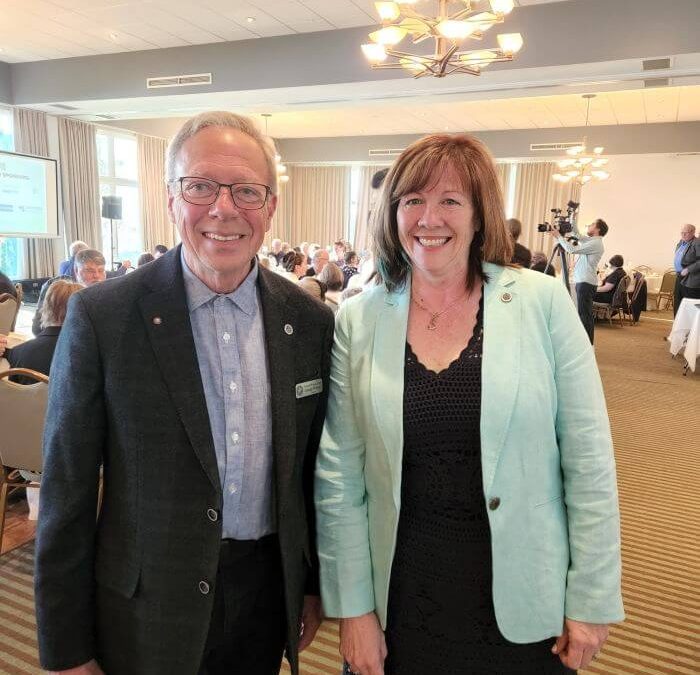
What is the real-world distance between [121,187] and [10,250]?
9.44 ft

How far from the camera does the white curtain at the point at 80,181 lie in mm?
A: 10117

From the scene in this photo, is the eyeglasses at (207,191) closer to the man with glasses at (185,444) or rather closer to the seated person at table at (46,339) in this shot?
the man with glasses at (185,444)

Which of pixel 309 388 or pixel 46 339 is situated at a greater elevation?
pixel 309 388

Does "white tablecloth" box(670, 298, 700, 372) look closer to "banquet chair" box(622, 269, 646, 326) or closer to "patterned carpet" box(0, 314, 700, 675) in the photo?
"patterned carpet" box(0, 314, 700, 675)

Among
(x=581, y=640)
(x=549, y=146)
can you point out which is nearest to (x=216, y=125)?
(x=581, y=640)

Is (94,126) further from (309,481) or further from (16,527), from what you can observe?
(309,481)

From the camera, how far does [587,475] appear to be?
111 cm

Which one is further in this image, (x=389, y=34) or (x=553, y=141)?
(x=553, y=141)

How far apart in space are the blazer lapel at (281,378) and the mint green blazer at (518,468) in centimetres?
12

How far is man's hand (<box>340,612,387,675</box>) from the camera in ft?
3.93

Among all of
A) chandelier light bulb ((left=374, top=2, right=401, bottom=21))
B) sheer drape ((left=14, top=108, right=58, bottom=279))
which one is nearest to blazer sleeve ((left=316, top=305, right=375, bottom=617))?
chandelier light bulb ((left=374, top=2, right=401, bottom=21))

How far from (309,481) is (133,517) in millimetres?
386

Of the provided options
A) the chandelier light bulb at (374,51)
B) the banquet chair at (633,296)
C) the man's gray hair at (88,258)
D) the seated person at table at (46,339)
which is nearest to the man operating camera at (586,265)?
the chandelier light bulb at (374,51)

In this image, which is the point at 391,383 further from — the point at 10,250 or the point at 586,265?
the point at 10,250
